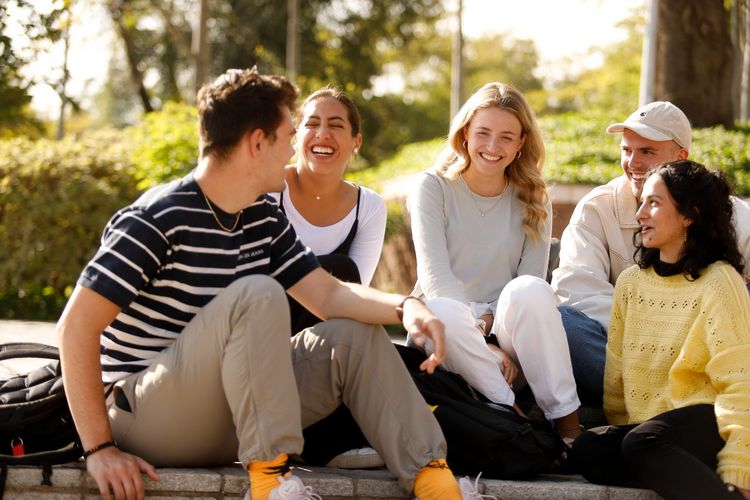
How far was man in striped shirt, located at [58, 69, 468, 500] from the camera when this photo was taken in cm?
337

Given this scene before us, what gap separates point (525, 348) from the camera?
445 cm

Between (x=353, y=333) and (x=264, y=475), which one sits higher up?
(x=353, y=333)

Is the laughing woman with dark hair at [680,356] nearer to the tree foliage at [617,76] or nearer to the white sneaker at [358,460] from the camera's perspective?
the white sneaker at [358,460]

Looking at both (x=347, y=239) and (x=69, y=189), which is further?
(x=69, y=189)

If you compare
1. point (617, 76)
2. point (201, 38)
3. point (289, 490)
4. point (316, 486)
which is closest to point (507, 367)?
point (316, 486)

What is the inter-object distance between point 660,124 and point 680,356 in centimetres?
163

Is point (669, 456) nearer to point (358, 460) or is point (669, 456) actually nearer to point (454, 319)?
point (454, 319)

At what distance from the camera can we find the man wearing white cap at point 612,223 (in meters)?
5.01

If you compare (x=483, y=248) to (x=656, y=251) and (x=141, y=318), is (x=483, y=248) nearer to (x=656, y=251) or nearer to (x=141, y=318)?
(x=656, y=251)

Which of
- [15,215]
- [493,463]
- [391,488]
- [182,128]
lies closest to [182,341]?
[391,488]

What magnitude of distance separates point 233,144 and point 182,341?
703 mm

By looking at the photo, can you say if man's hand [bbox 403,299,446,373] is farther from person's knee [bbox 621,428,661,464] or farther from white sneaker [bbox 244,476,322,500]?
person's knee [bbox 621,428,661,464]

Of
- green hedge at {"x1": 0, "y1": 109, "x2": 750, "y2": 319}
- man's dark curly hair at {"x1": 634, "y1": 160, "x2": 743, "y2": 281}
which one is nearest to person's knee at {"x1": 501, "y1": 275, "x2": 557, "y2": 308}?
man's dark curly hair at {"x1": 634, "y1": 160, "x2": 743, "y2": 281}

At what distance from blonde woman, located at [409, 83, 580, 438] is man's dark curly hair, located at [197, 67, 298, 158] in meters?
1.31
